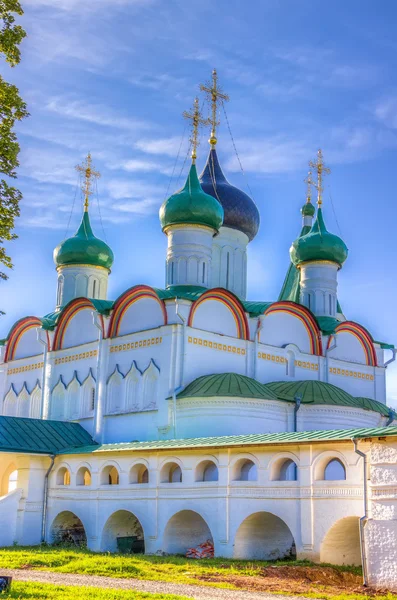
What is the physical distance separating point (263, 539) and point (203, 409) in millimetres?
3542

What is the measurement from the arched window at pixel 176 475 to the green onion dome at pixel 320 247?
25.3ft

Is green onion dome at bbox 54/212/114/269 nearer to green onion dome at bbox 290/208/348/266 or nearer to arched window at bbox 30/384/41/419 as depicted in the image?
arched window at bbox 30/384/41/419

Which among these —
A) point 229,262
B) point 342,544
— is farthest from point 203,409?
point 229,262

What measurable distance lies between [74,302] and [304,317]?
A: 5.10 metres

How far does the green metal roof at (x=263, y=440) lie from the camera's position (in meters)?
9.13

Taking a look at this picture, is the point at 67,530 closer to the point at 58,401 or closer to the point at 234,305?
the point at 58,401

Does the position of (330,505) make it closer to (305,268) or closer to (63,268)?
(305,268)

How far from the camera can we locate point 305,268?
1914 centimetres

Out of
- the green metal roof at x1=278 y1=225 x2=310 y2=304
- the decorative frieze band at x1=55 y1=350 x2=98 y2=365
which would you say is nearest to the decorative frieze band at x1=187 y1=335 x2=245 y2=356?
the decorative frieze band at x1=55 y1=350 x2=98 y2=365

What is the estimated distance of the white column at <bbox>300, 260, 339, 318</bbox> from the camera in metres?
18.8

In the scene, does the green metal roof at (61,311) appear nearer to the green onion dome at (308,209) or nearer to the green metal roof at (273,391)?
the green metal roof at (273,391)

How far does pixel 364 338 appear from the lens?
744 inches

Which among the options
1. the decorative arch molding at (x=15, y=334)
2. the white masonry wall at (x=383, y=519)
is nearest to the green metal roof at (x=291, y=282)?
the decorative arch molding at (x=15, y=334)

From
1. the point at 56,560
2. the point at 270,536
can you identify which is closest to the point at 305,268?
the point at 270,536
